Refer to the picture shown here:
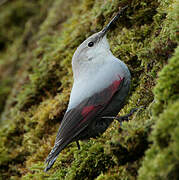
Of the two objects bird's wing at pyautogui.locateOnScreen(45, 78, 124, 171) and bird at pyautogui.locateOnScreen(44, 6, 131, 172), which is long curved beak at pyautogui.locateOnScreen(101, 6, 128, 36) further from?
bird's wing at pyautogui.locateOnScreen(45, 78, 124, 171)

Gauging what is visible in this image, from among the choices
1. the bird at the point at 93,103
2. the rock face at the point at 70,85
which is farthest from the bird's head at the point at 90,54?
the rock face at the point at 70,85

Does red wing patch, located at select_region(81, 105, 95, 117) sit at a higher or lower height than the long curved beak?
higher

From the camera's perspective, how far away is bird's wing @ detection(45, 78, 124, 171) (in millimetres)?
3244

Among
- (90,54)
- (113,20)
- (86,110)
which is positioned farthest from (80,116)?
(113,20)

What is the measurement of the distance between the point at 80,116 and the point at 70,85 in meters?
1.73

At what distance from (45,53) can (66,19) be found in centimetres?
95

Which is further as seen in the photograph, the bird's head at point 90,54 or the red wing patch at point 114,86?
the bird's head at point 90,54

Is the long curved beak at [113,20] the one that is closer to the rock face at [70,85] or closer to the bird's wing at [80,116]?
the rock face at [70,85]

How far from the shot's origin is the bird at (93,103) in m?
3.27

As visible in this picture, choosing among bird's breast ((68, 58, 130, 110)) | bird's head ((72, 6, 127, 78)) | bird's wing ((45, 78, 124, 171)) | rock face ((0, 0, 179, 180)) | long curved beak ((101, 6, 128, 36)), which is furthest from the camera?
long curved beak ((101, 6, 128, 36))

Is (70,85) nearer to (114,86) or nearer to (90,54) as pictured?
(90,54)

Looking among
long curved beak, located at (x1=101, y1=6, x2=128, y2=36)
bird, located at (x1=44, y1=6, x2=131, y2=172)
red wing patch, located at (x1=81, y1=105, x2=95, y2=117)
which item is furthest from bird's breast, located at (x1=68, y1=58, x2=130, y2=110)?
long curved beak, located at (x1=101, y1=6, x2=128, y2=36)

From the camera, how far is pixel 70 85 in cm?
496

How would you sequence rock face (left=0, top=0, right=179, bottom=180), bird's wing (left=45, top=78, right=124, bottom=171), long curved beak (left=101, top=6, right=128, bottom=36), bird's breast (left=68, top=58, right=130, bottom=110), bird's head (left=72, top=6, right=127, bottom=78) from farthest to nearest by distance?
long curved beak (left=101, top=6, right=128, bottom=36) → bird's head (left=72, top=6, right=127, bottom=78) → bird's breast (left=68, top=58, right=130, bottom=110) → bird's wing (left=45, top=78, right=124, bottom=171) → rock face (left=0, top=0, right=179, bottom=180)
